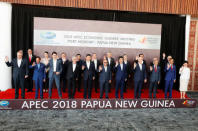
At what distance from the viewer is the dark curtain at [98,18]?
6.46 metres

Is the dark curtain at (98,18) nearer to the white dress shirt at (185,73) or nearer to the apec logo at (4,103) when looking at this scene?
the white dress shirt at (185,73)

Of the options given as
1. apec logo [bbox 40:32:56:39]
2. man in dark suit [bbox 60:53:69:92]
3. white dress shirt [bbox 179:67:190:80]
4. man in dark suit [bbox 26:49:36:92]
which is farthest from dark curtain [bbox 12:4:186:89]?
white dress shirt [bbox 179:67:190:80]

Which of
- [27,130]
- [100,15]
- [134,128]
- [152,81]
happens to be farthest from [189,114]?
[100,15]

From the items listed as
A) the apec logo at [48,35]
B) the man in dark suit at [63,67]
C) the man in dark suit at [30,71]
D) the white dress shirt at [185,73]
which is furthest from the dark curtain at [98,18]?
the white dress shirt at [185,73]

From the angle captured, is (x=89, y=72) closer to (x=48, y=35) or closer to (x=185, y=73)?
(x=48, y=35)

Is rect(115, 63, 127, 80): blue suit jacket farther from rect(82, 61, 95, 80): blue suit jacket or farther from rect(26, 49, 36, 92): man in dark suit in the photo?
rect(26, 49, 36, 92): man in dark suit

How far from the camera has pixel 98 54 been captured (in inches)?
268

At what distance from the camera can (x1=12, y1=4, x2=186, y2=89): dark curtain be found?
646 centimetres

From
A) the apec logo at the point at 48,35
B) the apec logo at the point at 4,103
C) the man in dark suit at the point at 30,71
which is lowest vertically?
the apec logo at the point at 4,103

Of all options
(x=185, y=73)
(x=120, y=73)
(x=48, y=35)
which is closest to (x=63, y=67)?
(x=48, y=35)

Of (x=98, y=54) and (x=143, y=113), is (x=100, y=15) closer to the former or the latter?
(x=98, y=54)

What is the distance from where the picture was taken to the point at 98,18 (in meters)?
6.89

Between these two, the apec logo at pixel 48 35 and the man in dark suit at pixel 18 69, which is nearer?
the man in dark suit at pixel 18 69

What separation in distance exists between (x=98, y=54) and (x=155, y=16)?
113 inches
